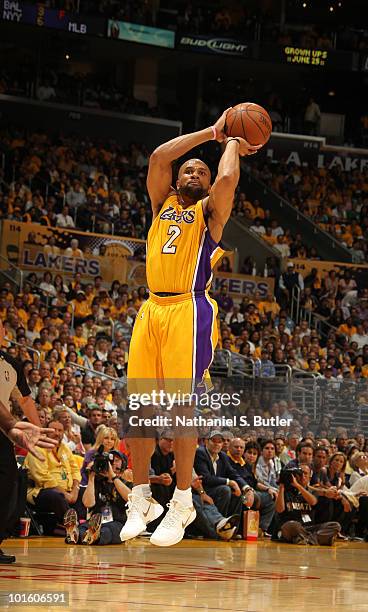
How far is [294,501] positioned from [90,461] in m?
3.38

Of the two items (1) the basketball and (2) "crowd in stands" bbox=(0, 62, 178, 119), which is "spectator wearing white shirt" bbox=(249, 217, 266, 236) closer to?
(2) "crowd in stands" bbox=(0, 62, 178, 119)

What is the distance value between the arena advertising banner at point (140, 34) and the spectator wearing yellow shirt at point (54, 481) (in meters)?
19.7

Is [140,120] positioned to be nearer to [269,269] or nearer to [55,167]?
[55,167]

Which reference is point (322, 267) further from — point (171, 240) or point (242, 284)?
point (171, 240)

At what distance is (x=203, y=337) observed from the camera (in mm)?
7086

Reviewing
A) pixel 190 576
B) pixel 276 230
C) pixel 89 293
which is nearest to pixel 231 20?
pixel 276 230

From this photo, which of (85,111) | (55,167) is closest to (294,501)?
(55,167)

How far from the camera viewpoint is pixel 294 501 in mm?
14203

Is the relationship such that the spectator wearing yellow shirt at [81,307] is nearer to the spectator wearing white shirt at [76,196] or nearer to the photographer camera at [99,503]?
the spectator wearing white shirt at [76,196]

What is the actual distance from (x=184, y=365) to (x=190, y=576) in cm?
357

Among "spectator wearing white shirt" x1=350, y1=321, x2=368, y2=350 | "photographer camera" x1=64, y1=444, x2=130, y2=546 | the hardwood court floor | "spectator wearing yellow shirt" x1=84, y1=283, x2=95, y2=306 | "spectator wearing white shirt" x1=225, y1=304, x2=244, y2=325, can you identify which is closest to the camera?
the hardwood court floor

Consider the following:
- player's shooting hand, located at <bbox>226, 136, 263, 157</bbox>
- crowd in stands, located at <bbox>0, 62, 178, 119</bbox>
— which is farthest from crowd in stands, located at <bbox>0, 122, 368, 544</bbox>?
player's shooting hand, located at <bbox>226, 136, 263, 157</bbox>

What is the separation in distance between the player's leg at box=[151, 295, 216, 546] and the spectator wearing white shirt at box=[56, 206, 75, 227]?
16845 mm

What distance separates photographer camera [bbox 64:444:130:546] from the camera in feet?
39.4
